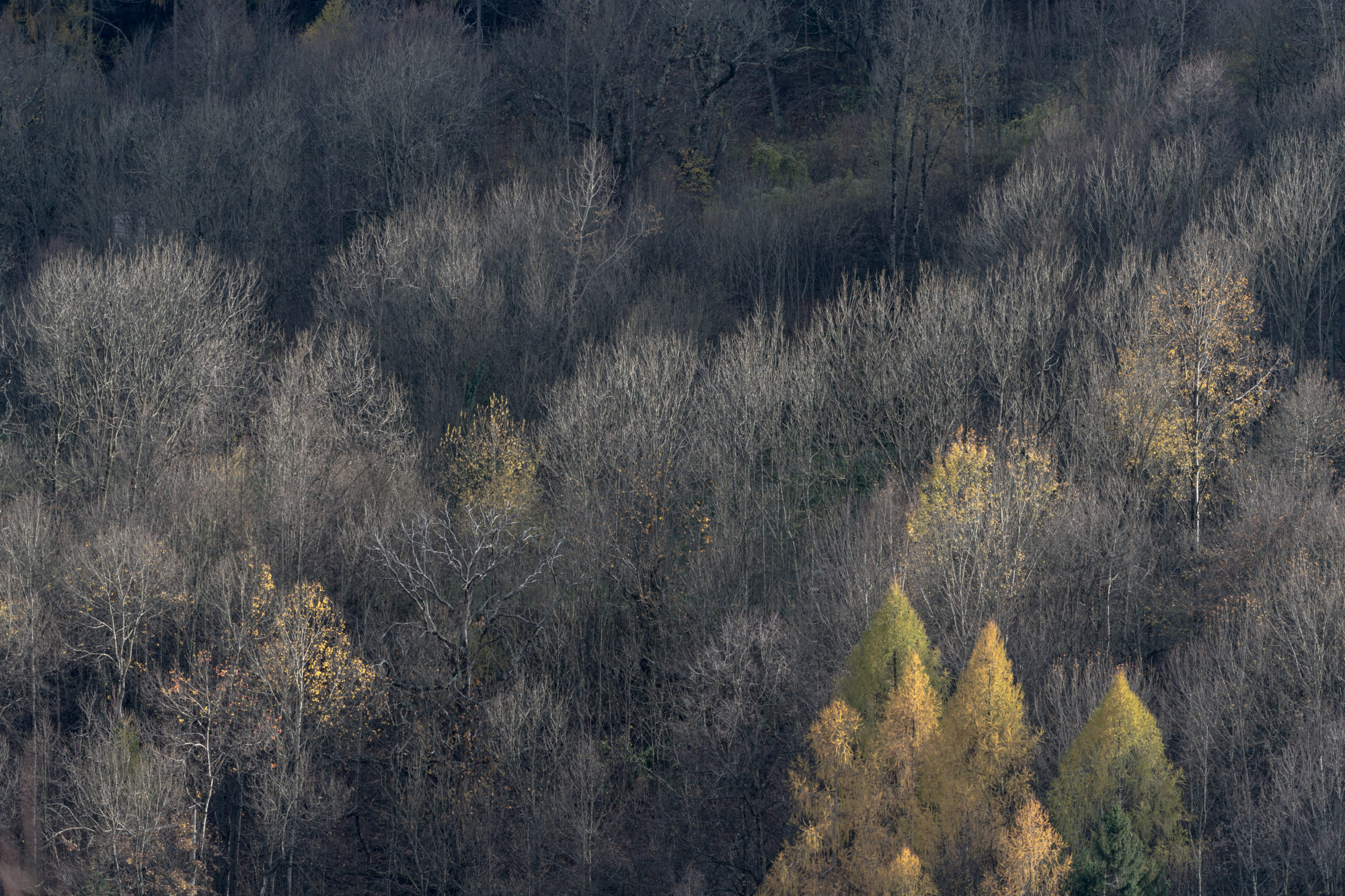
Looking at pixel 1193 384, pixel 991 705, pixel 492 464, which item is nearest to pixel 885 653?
pixel 991 705

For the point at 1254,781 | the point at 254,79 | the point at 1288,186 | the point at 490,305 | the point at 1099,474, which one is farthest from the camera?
the point at 254,79

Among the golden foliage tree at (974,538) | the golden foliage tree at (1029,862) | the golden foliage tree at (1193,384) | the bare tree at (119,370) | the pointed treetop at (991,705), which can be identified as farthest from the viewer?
the bare tree at (119,370)

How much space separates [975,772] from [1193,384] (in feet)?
53.3

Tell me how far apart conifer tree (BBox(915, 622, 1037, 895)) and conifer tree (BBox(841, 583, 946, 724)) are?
4.50ft

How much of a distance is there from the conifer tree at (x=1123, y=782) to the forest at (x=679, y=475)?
100 millimetres

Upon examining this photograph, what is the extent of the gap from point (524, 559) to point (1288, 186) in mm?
27427

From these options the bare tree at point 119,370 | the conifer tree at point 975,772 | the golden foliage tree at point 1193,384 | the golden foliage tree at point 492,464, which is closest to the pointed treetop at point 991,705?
the conifer tree at point 975,772

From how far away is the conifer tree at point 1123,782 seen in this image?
99.9 feet

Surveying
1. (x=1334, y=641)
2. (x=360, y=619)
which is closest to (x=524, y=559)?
(x=360, y=619)

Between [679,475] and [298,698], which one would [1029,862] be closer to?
[679,475]

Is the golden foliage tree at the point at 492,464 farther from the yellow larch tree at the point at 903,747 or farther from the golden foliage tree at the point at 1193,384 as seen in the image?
the golden foliage tree at the point at 1193,384

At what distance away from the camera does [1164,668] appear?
121ft

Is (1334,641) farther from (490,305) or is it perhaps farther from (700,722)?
(490,305)

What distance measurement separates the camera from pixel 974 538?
37.1 m
